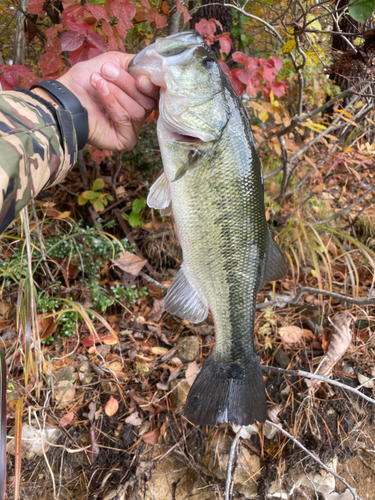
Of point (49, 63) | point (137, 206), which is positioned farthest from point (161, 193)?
point (137, 206)

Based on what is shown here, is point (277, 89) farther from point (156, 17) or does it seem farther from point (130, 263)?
point (130, 263)

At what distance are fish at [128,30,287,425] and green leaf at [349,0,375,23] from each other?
71 centimetres

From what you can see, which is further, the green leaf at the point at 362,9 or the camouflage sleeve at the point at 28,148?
the green leaf at the point at 362,9

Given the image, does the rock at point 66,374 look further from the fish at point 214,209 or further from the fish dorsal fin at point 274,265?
the fish dorsal fin at point 274,265

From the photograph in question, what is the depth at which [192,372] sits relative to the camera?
247 cm

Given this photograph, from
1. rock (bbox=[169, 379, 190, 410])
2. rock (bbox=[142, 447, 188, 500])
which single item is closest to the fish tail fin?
rock (bbox=[169, 379, 190, 410])

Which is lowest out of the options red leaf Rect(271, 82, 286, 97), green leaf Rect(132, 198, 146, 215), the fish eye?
green leaf Rect(132, 198, 146, 215)

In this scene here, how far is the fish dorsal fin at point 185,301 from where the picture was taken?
1.60 m

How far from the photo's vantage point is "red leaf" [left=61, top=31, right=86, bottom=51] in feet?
6.00

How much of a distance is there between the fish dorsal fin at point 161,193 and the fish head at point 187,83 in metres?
0.23

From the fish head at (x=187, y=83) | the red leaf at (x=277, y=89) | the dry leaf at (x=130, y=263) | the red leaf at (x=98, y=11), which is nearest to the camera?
the fish head at (x=187, y=83)

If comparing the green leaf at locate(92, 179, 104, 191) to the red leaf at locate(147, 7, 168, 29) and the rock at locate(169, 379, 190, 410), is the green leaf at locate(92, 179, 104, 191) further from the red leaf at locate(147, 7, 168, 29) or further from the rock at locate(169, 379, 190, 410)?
the rock at locate(169, 379, 190, 410)

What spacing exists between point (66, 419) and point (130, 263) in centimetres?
131

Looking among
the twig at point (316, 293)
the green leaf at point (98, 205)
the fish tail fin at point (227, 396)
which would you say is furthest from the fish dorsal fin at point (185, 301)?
the green leaf at point (98, 205)
